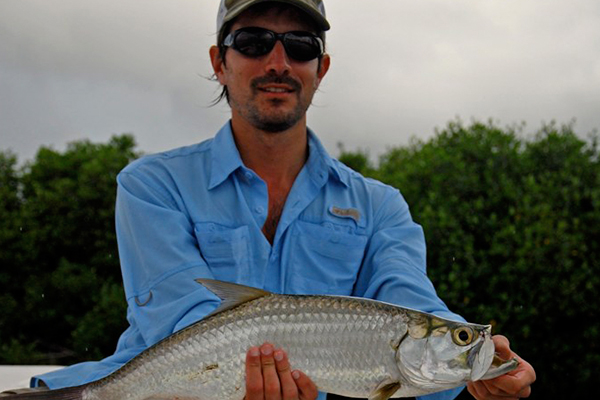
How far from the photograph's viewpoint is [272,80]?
406cm

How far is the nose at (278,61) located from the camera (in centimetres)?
404

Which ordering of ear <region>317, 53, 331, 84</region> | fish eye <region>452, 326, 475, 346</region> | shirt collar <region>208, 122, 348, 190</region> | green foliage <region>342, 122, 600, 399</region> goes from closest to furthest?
fish eye <region>452, 326, 475, 346</region>, shirt collar <region>208, 122, 348, 190</region>, ear <region>317, 53, 331, 84</region>, green foliage <region>342, 122, 600, 399</region>

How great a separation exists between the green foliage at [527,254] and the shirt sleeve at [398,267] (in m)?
2.42

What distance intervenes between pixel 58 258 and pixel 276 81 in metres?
6.04

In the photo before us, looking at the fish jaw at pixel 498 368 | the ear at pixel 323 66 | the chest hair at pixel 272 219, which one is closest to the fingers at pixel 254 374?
the fish jaw at pixel 498 368

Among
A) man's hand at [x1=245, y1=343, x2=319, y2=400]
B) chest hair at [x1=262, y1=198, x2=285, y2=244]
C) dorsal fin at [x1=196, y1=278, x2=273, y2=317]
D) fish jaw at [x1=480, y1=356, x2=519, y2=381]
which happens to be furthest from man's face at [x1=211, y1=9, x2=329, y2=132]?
fish jaw at [x1=480, y1=356, x2=519, y2=381]

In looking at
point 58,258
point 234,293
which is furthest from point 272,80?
point 58,258

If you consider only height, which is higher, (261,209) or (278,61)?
(278,61)

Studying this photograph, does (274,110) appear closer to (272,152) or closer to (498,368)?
(272,152)

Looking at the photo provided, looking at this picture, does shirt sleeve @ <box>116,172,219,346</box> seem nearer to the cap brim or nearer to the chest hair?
the chest hair

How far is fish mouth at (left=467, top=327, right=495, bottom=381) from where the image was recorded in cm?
297

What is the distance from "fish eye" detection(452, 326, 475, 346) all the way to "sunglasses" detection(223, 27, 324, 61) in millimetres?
1780

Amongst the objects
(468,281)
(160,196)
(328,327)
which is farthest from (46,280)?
(328,327)

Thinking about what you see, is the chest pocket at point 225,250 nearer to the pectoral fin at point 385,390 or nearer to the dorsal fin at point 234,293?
the dorsal fin at point 234,293
